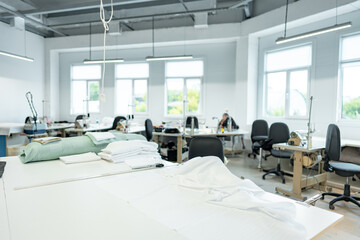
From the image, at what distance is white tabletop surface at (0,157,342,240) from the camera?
0.81 m

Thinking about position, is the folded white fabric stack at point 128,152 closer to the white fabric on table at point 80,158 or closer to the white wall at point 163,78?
the white fabric on table at point 80,158

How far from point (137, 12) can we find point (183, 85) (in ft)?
7.91

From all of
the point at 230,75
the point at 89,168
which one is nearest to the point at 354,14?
the point at 230,75

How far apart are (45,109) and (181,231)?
8.26 meters

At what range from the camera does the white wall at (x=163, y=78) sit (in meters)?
6.63

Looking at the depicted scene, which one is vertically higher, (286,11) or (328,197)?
(286,11)

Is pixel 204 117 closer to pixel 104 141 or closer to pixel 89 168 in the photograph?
pixel 104 141

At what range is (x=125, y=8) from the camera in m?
6.58

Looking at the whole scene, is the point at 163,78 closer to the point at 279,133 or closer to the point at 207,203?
the point at 279,133

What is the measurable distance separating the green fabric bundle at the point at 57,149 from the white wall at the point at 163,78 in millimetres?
5040

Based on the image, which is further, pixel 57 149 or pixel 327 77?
pixel 327 77

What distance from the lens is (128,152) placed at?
74.6 inches

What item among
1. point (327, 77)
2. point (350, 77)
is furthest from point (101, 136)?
point (350, 77)

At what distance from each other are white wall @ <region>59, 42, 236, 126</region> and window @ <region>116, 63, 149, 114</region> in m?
0.19
